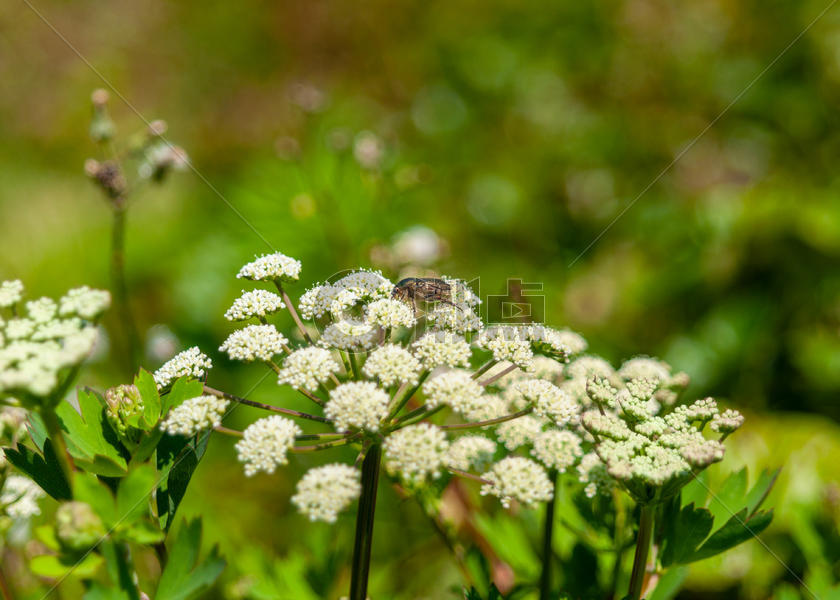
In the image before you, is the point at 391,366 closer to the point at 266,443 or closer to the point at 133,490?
the point at 266,443

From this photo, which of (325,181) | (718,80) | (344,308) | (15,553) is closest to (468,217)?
(325,181)

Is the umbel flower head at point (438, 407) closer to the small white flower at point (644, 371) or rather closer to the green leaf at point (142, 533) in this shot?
the small white flower at point (644, 371)

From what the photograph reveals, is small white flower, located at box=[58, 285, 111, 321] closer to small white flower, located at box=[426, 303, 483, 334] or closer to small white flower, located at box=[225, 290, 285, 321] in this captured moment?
small white flower, located at box=[225, 290, 285, 321]

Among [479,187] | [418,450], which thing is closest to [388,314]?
[418,450]

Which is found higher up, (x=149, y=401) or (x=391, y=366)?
(x=391, y=366)

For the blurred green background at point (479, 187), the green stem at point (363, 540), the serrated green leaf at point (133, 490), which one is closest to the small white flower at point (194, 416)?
the serrated green leaf at point (133, 490)

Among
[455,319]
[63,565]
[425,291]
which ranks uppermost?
[425,291]
